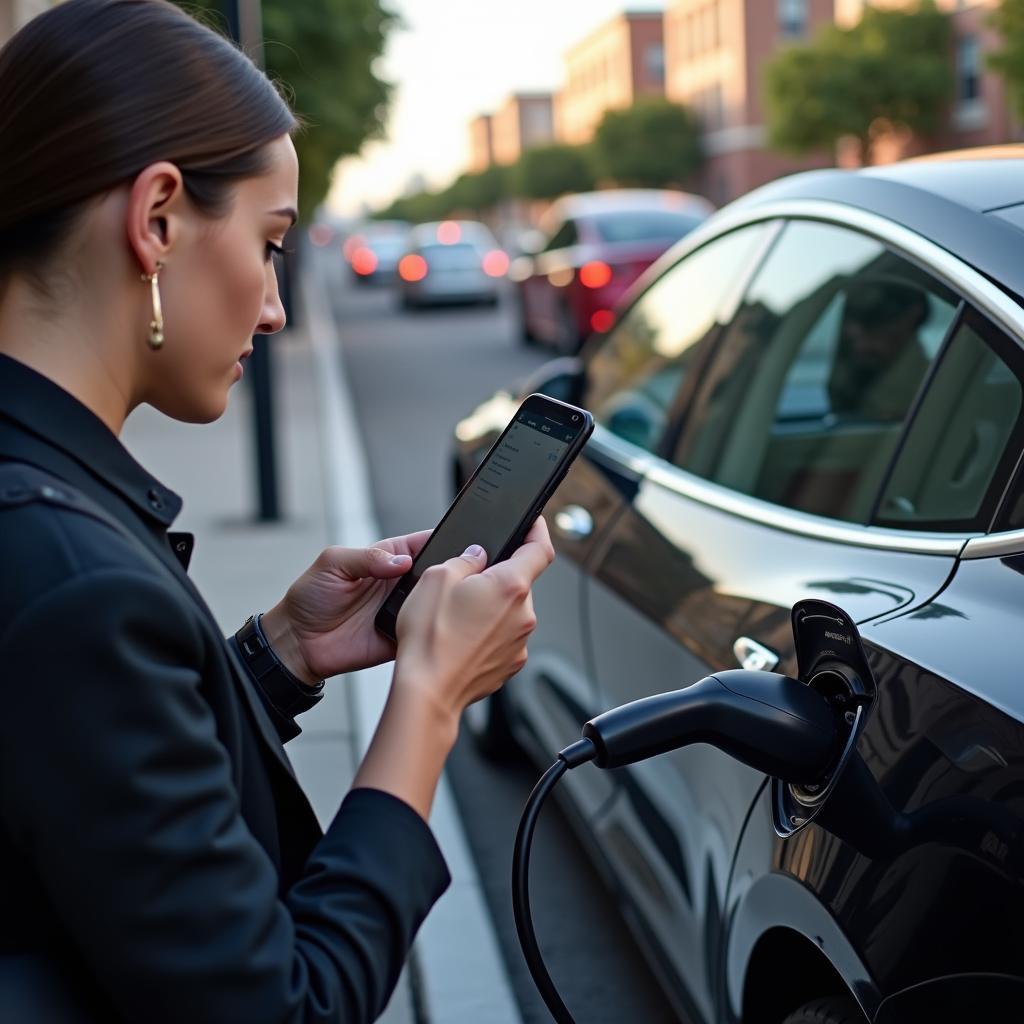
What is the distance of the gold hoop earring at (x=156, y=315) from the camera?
1261mm

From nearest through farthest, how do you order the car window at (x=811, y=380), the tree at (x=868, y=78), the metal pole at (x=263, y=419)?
the car window at (x=811, y=380)
the metal pole at (x=263, y=419)
the tree at (x=868, y=78)

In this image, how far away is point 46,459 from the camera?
4.00ft

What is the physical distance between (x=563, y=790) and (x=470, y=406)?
32.6 ft

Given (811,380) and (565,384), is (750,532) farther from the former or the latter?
(565,384)

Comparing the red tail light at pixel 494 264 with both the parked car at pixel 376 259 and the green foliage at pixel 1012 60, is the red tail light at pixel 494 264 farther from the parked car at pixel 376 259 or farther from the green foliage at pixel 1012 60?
the parked car at pixel 376 259

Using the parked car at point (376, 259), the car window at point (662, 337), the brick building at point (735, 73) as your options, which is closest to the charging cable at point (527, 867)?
the car window at point (662, 337)

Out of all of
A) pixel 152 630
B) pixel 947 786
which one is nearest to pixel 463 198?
pixel 947 786

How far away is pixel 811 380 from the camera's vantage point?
306 cm

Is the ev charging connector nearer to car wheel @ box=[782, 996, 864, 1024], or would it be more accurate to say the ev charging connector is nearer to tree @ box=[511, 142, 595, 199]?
car wheel @ box=[782, 996, 864, 1024]

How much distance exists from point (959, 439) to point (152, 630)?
58.2 inches

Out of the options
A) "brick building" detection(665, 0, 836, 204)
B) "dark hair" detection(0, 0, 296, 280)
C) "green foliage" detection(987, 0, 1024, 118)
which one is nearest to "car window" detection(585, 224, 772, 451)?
"dark hair" detection(0, 0, 296, 280)

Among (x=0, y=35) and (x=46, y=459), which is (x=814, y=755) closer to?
(x=46, y=459)

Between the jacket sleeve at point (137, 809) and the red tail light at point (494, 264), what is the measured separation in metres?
24.7

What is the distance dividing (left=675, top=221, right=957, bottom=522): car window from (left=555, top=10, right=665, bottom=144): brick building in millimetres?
73245
